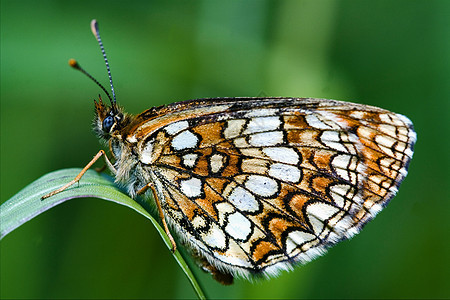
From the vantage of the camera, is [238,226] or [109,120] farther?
[109,120]

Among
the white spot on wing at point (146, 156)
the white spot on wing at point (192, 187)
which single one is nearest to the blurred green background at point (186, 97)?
the white spot on wing at point (192, 187)

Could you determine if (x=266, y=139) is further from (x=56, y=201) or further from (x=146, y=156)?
(x=56, y=201)

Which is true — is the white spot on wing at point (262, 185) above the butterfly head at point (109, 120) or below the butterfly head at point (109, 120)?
below

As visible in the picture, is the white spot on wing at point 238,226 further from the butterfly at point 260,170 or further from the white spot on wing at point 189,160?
the white spot on wing at point 189,160

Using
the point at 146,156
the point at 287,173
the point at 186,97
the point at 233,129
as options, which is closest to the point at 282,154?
the point at 287,173

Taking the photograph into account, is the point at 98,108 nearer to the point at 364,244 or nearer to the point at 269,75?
the point at 269,75

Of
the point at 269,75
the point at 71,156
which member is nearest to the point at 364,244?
the point at 269,75
